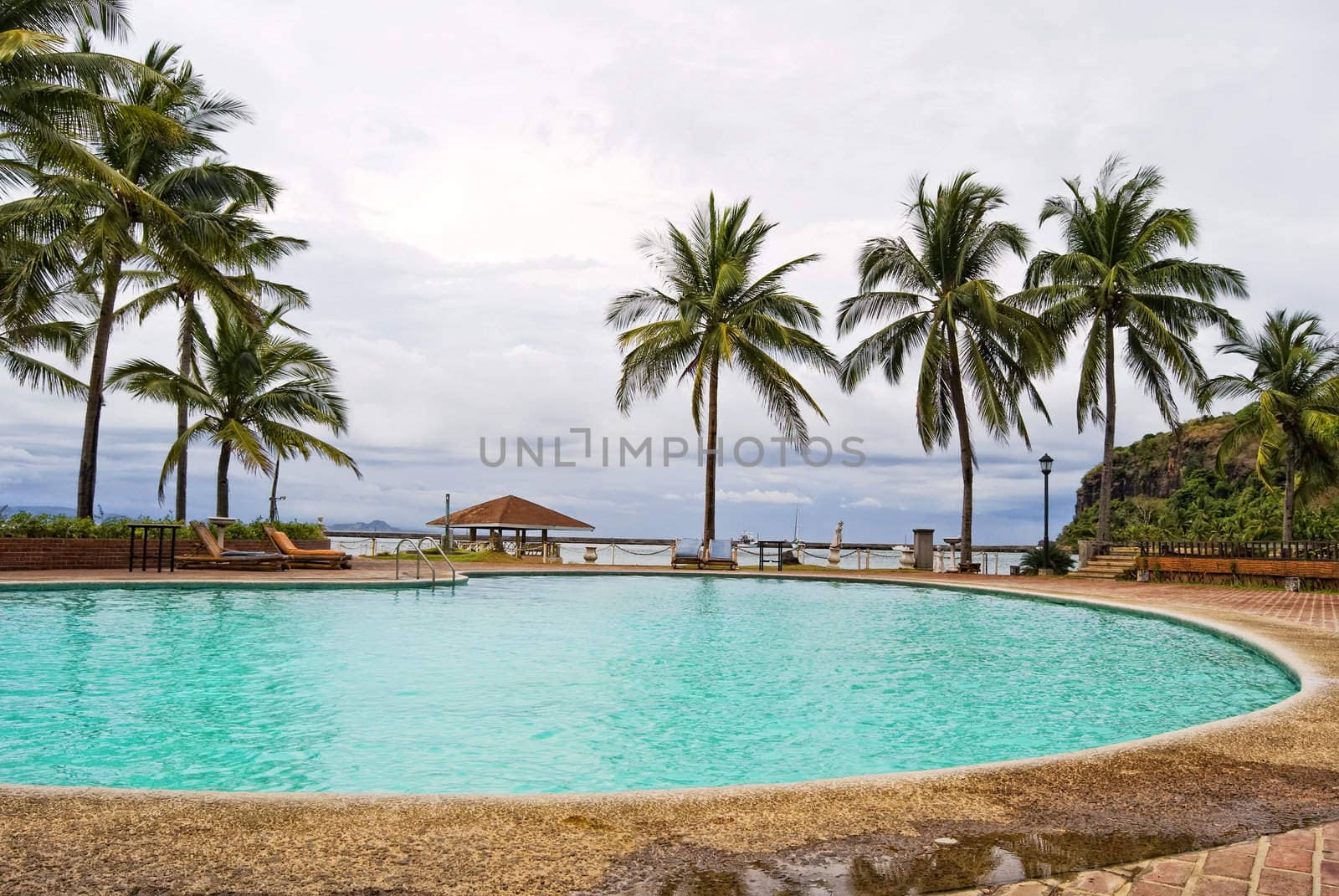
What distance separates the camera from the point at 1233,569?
60.4ft

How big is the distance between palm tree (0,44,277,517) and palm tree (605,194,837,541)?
10130 mm

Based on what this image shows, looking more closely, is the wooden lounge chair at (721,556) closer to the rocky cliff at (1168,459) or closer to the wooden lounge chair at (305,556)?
the wooden lounge chair at (305,556)

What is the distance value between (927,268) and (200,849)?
24025 millimetres

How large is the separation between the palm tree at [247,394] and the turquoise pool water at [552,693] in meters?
10.3

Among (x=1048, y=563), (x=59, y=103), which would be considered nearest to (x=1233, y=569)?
(x=1048, y=563)

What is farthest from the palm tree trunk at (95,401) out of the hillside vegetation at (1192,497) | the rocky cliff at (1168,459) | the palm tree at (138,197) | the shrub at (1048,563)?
the rocky cliff at (1168,459)

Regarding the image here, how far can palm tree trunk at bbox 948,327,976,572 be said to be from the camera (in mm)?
23266

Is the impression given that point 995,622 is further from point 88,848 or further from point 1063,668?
point 88,848

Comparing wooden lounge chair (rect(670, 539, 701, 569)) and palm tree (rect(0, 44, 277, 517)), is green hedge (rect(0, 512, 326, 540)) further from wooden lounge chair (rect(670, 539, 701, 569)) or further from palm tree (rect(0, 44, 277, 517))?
wooden lounge chair (rect(670, 539, 701, 569))

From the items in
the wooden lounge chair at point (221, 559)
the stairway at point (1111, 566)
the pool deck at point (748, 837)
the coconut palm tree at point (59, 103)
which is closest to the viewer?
the pool deck at point (748, 837)

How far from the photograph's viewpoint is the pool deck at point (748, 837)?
249 centimetres

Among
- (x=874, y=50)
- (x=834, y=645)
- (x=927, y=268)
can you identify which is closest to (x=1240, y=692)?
(x=834, y=645)

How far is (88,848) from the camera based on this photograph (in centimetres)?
266

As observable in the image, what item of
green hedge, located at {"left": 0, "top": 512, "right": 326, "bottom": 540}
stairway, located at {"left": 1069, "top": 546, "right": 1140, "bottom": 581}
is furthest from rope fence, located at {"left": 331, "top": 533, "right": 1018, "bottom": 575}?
green hedge, located at {"left": 0, "top": 512, "right": 326, "bottom": 540}
